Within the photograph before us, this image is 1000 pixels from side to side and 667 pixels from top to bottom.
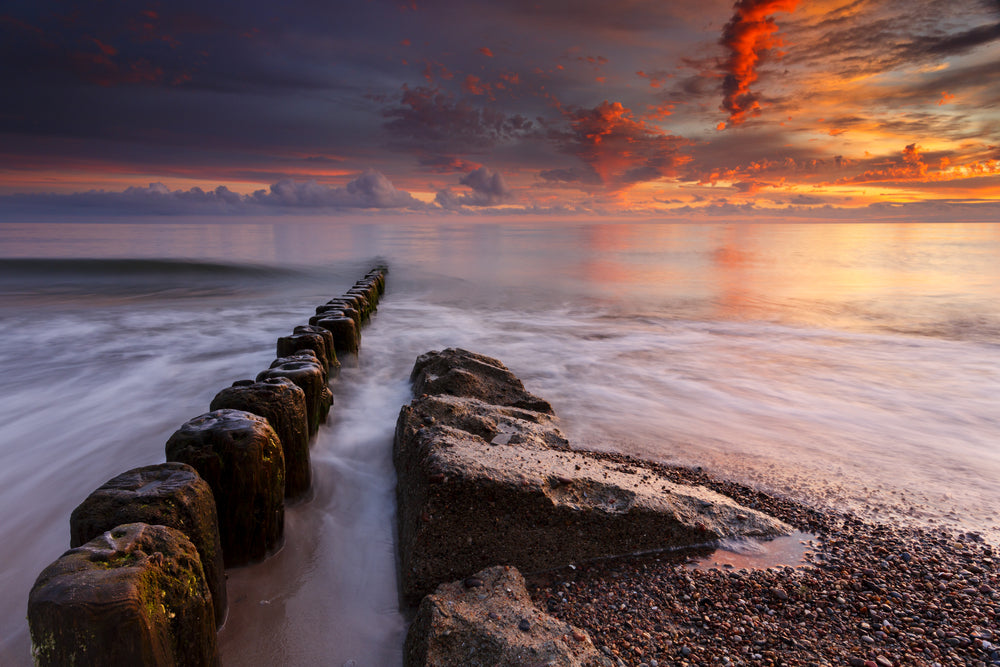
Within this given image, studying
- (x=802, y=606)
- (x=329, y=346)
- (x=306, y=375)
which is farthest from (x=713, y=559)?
(x=329, y=346)

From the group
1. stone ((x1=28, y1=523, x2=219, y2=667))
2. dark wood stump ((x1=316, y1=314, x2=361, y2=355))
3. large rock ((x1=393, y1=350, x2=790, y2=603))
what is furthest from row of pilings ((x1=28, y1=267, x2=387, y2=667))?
dark wood stump ((x1=316, y1=314, x2=361, y2=355))

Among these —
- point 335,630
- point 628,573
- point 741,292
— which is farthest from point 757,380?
point 741,292

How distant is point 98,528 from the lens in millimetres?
1638

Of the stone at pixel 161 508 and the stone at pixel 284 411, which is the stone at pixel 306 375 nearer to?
the stone at pixel 284 411

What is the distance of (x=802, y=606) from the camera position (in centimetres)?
220

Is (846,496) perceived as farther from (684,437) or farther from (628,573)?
(628,573)

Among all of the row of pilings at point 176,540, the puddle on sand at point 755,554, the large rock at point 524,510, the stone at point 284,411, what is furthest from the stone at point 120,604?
the puddle on sand at point 755,554

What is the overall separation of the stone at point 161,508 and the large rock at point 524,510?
2.49 feet

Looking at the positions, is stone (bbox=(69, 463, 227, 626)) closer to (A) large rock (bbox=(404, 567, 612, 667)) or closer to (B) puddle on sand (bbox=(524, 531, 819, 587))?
(A) large rock (bbox=(404, 567, 612, 667))

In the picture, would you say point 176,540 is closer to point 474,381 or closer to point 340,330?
point 474,381

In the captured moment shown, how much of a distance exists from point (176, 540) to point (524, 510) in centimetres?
130

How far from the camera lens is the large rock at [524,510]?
2.29 meters

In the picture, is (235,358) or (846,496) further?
(235,358)

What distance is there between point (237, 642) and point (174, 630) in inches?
28.7
